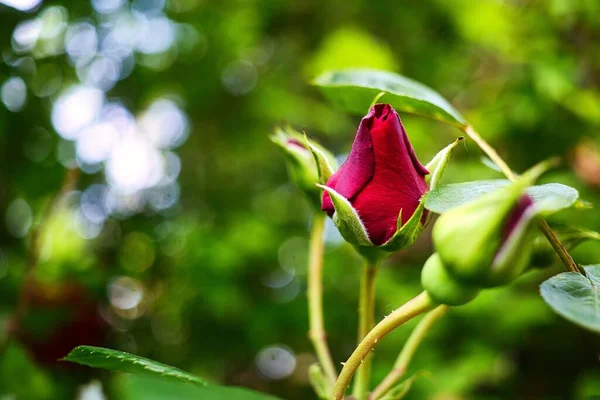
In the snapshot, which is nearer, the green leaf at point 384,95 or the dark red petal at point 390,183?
the dark red petal at point 390,183

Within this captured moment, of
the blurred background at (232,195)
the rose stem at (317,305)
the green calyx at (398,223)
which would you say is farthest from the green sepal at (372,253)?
the blurred background at (232,195)

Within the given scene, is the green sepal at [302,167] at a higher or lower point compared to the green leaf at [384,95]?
lower

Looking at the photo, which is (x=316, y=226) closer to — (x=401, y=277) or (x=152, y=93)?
(x=401, y=277)

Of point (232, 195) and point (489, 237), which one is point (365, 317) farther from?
point (232, 195)

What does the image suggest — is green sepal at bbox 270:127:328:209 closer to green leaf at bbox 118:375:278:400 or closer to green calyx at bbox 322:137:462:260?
green calyx at bbox 322:137:462:260

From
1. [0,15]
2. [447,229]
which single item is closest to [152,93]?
[0,15]

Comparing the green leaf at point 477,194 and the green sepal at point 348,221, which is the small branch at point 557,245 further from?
the green sepal at point 348,221

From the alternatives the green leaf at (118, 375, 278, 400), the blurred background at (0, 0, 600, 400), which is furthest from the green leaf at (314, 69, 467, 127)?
the blurred background at (0, 0, 600, 400)
